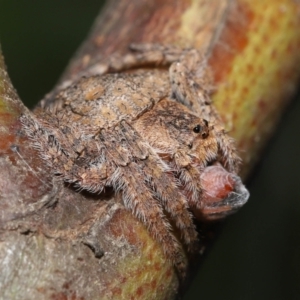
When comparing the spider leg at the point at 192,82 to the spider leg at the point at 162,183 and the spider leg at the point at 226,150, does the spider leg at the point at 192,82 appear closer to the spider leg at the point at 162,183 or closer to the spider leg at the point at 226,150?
the spider leg at the point at 226,150

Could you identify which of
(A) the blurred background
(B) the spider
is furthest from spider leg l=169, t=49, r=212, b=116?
(A) the blurred background

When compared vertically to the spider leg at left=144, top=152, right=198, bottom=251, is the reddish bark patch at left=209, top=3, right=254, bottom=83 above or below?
above

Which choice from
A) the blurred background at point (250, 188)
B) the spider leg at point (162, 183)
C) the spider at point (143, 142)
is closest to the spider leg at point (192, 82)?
the spider at point (143, 142)

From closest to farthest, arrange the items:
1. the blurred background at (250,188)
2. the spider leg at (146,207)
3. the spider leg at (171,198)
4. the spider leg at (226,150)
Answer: the spider leg at (146,207), the spider leg at (171,198), the spider leg at (226,150), the blurred background at (250,188)

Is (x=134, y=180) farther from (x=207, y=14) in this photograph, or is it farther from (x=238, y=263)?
(x=238, y=263)

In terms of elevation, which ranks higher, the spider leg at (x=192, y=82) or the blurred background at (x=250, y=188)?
the spider leg at (x=192, y=82)

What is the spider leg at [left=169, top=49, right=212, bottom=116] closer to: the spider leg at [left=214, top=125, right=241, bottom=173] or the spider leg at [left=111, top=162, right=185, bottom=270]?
the spider leg at [left=214, top=125, right=241, bottom=173]

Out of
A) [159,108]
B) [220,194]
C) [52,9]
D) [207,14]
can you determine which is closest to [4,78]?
[159,108]
